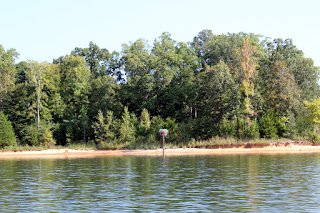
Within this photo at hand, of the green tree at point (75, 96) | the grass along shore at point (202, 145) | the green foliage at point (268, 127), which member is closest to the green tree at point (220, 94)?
the grass along shore at point (202, 145)

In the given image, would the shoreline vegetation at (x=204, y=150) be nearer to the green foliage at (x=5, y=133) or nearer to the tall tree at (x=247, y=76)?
the green foliage at (x=5, y=133)

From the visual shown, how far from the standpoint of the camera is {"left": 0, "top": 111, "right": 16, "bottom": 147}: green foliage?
235ft

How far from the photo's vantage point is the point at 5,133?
71875 millimetres

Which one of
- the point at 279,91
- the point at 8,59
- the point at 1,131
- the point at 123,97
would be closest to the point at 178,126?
the point at 123,97

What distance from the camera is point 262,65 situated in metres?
79.2

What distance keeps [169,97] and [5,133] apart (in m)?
28.1

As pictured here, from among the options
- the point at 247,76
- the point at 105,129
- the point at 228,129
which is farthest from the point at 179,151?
Answer: the point at 247,76

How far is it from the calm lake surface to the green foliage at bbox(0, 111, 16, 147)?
37.8m

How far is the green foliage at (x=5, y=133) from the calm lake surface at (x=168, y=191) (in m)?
37.8

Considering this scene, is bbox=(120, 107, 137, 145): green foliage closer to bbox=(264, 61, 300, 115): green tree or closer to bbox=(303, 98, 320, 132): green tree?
bbox=(264, 61, 300, 115): green tree

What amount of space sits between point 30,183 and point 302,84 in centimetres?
5944

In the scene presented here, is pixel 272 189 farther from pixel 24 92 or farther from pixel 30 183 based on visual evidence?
pixel 24 92

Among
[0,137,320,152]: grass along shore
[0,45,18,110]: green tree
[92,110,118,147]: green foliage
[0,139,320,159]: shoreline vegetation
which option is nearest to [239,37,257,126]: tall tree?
[0,137,320,152]: grass along shore

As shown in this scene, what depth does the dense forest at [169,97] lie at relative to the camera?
67312 millimetres
